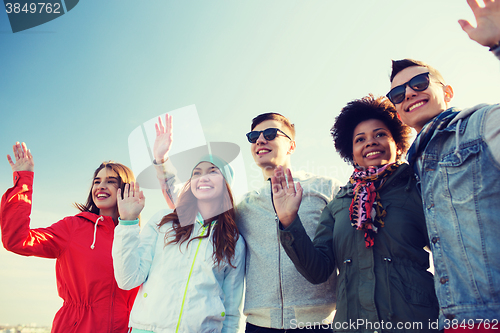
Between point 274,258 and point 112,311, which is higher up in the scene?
point 274,258

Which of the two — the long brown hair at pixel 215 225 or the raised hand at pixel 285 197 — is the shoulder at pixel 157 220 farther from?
the raised hand at pixel 285 197

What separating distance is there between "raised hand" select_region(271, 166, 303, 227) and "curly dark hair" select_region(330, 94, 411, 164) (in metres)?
1.44

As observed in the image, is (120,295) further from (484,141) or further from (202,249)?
(484,141)

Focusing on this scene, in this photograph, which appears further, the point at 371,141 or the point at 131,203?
the point at 131,203

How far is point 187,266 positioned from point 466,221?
9.02ft

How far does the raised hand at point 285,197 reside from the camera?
296 centimetres

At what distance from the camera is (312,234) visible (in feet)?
12.0

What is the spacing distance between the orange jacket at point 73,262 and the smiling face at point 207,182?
1.69 metres

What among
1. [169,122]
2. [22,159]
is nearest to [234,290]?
[169,122]

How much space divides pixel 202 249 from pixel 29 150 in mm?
3262

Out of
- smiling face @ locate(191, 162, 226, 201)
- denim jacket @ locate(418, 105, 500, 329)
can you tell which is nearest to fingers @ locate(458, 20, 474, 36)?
denim jacket @ locate(418, 105, 500, 329)

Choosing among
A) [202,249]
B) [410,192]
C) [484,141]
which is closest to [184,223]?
[202,249]

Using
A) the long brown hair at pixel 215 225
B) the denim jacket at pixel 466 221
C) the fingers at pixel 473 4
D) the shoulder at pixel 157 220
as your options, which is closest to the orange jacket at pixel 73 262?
the shoulder at pixel 157 220

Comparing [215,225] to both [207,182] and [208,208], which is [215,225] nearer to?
[208,208]
